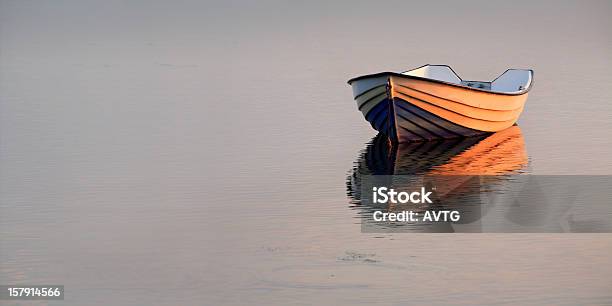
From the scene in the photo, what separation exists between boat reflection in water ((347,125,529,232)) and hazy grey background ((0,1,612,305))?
179mm

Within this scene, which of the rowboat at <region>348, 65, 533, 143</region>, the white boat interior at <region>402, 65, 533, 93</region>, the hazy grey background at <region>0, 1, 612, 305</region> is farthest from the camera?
the white boat interior at <region>402, 65, 533, 93</region>

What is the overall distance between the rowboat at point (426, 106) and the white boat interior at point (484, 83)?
0.51 m

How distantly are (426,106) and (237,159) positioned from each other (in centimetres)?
204

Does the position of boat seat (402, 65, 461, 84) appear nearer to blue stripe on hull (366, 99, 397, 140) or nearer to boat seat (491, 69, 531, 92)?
boat seat (491, 69, 531, 92)

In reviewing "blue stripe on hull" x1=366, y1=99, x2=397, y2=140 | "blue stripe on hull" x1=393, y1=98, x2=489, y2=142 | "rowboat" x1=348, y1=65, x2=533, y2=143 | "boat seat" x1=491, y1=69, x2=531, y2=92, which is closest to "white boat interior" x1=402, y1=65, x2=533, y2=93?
"boat seat" x1=491, y1=69, x2=531, y2=92

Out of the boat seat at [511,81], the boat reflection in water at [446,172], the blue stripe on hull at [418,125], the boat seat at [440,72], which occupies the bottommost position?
the boat reflection in water at [446,172]

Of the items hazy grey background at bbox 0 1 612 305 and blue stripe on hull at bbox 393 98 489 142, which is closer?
hazy grey background at bbox 0 1 612 305

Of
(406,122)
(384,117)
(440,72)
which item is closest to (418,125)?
(406,122)

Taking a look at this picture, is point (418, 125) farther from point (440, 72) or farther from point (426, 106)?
point (440, 72)

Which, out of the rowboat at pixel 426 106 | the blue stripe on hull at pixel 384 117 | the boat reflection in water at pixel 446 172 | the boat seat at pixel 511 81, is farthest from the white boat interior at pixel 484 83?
the blue stripe on hull at pixel 384 117

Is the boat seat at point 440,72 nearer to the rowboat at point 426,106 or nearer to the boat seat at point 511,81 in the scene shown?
the boat seat at point 511,81

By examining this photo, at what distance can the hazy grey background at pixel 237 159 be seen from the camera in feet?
20.1

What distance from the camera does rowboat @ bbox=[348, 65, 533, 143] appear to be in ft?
32.4

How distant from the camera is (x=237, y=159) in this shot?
880 cm
